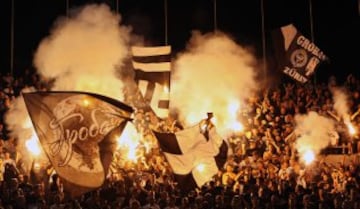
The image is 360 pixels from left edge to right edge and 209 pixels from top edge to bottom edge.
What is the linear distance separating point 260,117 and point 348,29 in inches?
217

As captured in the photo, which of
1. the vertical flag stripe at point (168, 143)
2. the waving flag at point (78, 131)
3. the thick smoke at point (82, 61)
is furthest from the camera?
the thick smoke at point (82, 61)

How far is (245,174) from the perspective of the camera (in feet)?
43.6

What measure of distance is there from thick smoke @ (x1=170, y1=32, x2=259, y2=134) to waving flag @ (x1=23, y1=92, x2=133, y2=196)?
712cm

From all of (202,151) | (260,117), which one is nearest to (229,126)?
(260,117)

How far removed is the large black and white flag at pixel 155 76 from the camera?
13062 millimetres

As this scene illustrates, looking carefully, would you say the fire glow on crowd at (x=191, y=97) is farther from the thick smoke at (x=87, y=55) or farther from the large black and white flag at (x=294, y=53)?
the large black and white flag at (x=294, y=53)

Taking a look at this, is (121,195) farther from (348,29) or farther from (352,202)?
(348,29)

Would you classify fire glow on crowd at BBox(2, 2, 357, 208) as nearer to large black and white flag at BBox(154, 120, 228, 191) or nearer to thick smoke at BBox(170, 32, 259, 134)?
thick smoke at BBox(170, 32, 259, 134)

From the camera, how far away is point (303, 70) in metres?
15.2

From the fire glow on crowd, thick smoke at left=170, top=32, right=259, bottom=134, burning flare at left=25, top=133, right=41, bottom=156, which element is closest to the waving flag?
the fire glow on crowd

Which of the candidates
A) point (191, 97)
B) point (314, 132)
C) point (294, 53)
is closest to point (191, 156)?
point (314, 132)

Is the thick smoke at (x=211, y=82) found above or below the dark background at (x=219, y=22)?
below

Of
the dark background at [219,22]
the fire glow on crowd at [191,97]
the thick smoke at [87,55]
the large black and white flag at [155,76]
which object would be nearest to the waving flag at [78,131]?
the large black and white flag at [155,76]

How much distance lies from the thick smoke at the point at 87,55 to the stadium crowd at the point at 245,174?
2.01 ft
